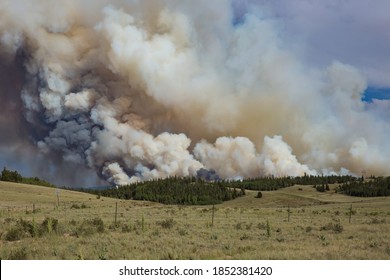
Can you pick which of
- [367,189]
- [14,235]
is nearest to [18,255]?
[14,235]

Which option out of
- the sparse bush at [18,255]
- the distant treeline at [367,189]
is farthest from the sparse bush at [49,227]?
the distant treeline at [367,189]

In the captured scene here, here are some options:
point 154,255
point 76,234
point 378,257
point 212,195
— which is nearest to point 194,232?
point 76,234

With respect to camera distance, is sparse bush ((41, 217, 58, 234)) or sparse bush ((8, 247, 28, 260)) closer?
sparse bush ((8, 247, 28, 260))

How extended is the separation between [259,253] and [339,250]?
15.1 ft

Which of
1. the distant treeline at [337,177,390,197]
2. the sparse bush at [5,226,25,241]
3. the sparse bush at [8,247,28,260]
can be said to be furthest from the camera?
the distant treeline at [337,177,390,197]

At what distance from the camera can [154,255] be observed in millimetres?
19797

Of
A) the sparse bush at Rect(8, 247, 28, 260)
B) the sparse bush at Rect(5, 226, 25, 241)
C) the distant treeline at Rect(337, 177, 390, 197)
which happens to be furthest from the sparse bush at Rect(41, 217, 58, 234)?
the distant treeline at Rect(337, 177, 390, 197)

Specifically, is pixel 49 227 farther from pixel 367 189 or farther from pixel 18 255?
pixel 367 189

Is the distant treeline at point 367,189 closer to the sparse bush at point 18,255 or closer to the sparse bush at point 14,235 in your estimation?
the sparse bush at point 14,235

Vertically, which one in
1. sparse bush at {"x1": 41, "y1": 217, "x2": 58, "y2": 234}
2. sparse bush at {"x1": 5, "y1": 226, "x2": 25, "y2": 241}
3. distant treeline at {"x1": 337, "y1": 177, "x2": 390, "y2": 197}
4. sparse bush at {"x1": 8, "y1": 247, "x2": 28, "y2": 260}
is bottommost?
sparse bush at {"x1": 8, "y1": 247, "x2": 28, "y2": 260}

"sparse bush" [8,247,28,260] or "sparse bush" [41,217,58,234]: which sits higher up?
"sparse bush" [41,217,58,234]

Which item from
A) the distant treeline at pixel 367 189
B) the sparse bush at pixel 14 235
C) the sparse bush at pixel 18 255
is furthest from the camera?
the distant treeline at pixel 367 189

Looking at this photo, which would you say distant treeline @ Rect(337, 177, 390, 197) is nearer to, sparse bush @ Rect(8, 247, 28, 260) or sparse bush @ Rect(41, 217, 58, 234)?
sparse bush @ Rect(41, 217, 58, 234)

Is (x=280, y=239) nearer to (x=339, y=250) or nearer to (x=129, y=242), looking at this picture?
(x=339, y=250)
